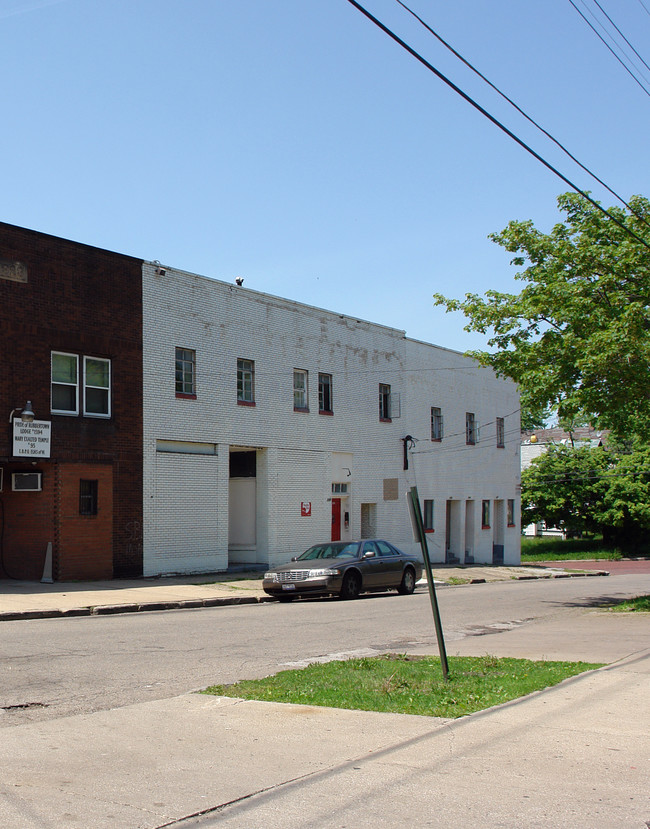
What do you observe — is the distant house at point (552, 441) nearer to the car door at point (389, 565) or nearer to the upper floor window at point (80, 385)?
the car door at point (389, 565)

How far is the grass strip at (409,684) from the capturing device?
829 centimetres

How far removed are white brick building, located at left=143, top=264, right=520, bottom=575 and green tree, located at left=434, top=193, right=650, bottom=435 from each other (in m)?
8.73

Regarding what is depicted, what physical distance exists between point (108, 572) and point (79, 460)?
9.81 feet

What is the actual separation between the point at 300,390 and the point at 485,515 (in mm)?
14720

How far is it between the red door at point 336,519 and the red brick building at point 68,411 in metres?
9.08

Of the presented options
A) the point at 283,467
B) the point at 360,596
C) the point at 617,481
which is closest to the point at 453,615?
the point at 360,596

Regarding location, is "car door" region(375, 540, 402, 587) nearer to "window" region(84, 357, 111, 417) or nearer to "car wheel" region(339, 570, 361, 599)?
"car wheel" region(339, 570, 361, 599)

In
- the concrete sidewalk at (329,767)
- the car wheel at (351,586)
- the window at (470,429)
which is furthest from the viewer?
the window at (470,429)

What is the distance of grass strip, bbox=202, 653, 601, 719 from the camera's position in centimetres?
829

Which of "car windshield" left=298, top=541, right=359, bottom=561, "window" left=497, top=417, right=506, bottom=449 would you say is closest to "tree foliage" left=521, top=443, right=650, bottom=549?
"window" left=497, top=417, right=506, bottom=449

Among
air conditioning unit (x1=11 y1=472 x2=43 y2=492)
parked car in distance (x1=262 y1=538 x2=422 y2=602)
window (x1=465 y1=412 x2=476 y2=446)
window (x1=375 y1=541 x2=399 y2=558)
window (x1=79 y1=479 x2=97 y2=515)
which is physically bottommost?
parked car in distance (x1=262 y1=538 x2=422 y2=602)

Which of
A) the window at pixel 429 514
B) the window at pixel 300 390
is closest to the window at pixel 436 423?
Answer: the window at pixel 429 514

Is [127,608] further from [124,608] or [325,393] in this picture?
[325,393]

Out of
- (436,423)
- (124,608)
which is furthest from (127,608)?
(436,423)
